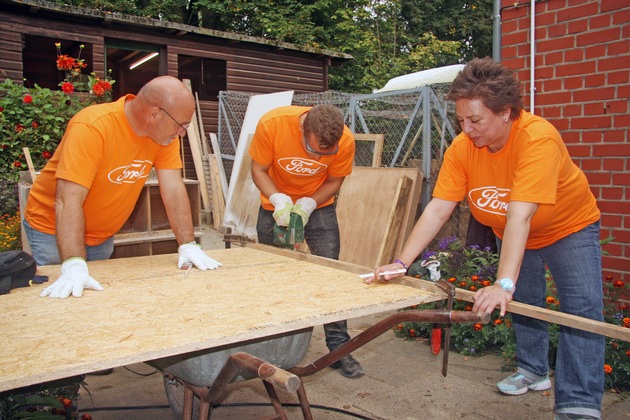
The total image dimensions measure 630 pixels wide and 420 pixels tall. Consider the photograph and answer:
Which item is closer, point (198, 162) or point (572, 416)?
point (572, 416)

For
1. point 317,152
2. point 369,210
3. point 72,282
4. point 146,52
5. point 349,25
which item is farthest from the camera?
point 349,25

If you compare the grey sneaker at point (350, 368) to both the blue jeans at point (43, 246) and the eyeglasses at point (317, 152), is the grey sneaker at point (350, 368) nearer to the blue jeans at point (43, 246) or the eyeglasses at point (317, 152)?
the eyeglasses at point (317, 152)

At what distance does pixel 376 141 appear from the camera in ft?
21.7

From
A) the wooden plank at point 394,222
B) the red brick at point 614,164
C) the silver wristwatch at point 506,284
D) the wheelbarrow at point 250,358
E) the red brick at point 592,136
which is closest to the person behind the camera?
the wheelbarrow at point 250,358

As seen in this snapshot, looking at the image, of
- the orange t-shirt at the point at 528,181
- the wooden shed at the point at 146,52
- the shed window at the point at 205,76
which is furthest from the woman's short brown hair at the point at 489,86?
the shed window at the point at 205,76

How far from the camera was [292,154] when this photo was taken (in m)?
3.90

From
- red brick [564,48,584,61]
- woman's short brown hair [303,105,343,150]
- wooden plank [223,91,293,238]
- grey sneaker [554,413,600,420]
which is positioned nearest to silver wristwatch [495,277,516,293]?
grey sneaker [554,413,600,420]

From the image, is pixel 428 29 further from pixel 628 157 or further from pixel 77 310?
pixel 77 310

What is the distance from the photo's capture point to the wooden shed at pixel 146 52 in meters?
10.2

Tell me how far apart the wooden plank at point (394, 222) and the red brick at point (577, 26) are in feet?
7.11

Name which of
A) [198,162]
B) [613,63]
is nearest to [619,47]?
[613,63]

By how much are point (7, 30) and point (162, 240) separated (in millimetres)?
7588

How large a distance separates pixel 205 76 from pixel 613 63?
1384 centimetres

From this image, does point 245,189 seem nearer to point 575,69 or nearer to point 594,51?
point 575,69
